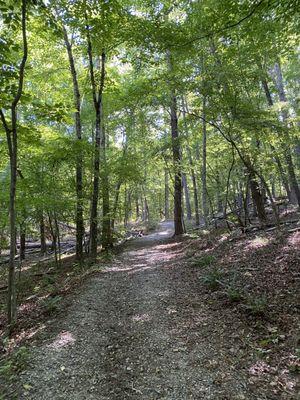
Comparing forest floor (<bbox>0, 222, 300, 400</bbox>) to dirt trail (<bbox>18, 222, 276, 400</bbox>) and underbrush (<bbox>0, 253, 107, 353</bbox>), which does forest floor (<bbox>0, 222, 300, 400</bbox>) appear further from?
underbrush (<bbox>0, 253, 107, 353</bbox>)

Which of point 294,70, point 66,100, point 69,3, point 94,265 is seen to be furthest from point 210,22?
point 294,70

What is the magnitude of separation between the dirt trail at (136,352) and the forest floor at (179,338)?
0.01 m

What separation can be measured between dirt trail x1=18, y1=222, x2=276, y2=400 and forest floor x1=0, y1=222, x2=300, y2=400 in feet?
0.05

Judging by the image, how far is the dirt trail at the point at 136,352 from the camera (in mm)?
3682

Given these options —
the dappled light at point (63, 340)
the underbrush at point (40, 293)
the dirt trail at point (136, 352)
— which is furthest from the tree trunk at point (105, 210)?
the dappled light at point (63, 340)

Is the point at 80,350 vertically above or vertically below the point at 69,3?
below

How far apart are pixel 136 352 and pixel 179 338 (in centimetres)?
78

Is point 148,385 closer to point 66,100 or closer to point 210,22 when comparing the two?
point 210,22

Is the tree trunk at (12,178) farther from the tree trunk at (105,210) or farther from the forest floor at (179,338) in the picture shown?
the tree trunk at (105,210)

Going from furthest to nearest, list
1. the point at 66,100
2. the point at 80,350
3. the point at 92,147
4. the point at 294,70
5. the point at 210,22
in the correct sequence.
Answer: the point at 294,70
the point at 66,100
the point at 92,147
the point at 210,22
the point at 80,350

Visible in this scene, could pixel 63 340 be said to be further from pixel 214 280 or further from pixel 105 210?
pixel 105 210

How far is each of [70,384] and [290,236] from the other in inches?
284

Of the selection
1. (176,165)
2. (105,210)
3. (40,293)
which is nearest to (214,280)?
(40,293)

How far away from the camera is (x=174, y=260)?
35.6 feet
